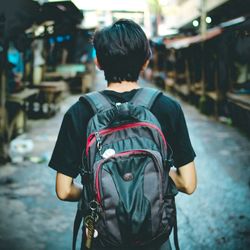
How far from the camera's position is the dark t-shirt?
6.22 feet

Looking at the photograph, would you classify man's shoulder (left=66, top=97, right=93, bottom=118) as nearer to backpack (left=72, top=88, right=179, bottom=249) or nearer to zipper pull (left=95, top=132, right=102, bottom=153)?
backpack (left=72, top=88, right=179, bottom=249)

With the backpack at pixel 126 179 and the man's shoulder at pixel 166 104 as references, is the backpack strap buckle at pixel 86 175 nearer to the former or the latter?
the backpack at pixel 126 179

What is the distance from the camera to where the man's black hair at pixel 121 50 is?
6.10 ft

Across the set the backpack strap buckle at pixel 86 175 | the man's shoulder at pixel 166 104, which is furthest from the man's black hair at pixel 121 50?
the backpack strap buckle at pixel 86 175

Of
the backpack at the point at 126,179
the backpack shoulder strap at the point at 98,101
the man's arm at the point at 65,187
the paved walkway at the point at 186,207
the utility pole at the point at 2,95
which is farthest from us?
the utility pole at the point at 2,95

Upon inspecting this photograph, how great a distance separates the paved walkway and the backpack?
2.74 m

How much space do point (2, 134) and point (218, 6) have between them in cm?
1283

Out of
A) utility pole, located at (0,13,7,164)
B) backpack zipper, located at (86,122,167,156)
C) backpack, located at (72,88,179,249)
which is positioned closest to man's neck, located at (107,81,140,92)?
backpack, located at (72,88,179,249)

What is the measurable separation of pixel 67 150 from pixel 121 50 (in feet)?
1.79

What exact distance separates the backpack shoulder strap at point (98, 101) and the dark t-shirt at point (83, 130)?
3cm

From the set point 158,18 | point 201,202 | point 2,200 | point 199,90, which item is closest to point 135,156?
point 201,202

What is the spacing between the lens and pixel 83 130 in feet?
6.24

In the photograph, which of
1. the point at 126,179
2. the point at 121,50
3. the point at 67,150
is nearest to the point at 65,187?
the point at 67,150

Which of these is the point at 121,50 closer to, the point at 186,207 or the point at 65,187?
the point at 65,187
